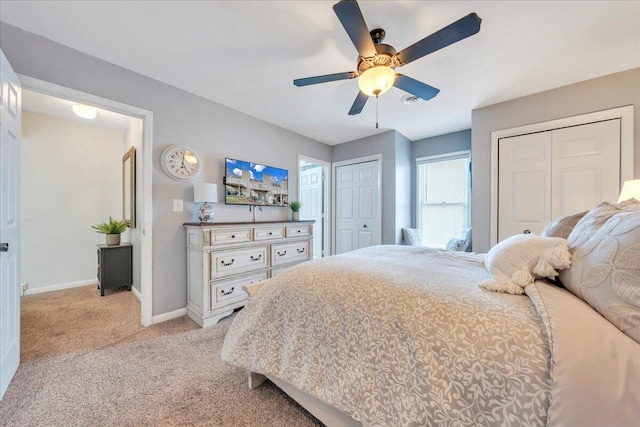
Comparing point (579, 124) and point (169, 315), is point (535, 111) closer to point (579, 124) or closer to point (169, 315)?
point (579, 124)

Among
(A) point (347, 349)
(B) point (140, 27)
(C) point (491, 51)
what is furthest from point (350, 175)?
(A) point (347, 349)

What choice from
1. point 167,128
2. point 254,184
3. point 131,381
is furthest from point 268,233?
point 131,381

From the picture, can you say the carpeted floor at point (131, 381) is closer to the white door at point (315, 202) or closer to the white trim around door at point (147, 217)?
the white trim around door at point (147, 217)

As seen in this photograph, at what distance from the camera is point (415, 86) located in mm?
1788

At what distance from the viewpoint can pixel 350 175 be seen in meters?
4.24

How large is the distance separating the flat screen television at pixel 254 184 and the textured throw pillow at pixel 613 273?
291cm

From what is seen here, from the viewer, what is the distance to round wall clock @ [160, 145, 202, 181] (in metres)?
2.38

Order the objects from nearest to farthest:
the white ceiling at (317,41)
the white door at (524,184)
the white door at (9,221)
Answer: the white door at (9,221) < the white ceiling at (317,41) < the white door at (524,184)

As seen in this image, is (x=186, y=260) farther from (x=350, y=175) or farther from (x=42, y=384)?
(x=350, y=175)

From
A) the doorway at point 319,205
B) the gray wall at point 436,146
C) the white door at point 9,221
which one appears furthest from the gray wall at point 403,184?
the white door at point 9,221

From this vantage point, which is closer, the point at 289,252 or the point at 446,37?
the point at 446,37

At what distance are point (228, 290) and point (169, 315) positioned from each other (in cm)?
66

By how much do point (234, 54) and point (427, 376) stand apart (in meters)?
2.46

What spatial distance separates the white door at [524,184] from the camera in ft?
8.38
